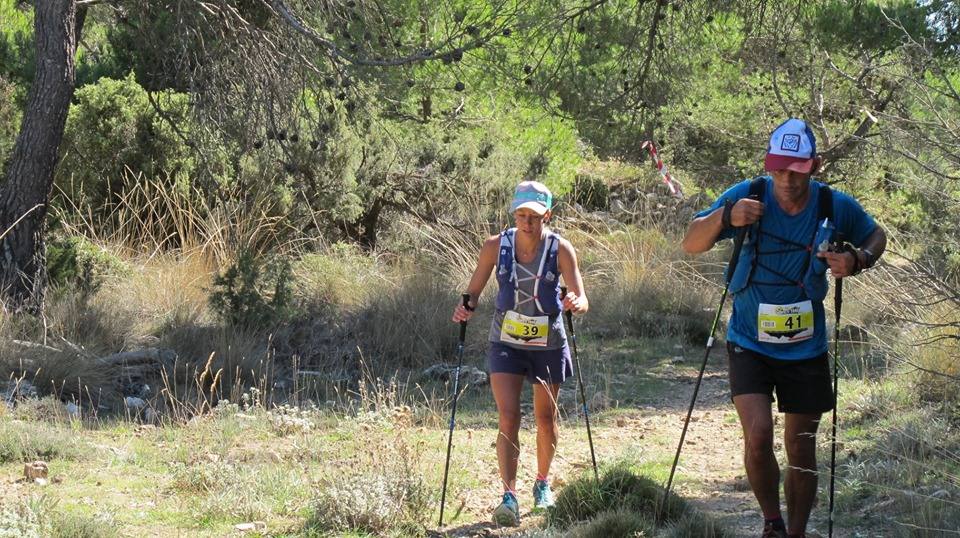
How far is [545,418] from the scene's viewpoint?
6.00 metres

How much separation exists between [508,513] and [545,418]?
0.50 meters

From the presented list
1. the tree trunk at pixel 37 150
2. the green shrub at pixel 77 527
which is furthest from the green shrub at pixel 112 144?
the green shrub at pixel 77 527

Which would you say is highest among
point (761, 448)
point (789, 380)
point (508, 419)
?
point (789, 380)

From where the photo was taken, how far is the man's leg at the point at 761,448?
4.93 meters

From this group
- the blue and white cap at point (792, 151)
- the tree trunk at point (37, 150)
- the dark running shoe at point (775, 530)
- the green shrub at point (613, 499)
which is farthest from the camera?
the tree trunk at point (37, 150)

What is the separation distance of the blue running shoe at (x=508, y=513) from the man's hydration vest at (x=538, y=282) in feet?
3.04

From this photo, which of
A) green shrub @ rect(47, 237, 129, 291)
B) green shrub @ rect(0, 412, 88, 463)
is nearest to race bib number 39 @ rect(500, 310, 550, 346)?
green shrub @ rect(0, 412, 88, 463)

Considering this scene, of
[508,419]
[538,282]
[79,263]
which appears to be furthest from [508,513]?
[79,263]

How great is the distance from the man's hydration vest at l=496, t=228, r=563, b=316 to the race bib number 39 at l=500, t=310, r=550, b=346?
5 cm

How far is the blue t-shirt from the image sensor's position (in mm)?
4922

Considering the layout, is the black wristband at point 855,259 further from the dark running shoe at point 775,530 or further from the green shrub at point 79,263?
the green shrub at point 79,263

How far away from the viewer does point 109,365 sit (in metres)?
9.35

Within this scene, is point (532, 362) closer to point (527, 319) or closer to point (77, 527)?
point (527, 319)

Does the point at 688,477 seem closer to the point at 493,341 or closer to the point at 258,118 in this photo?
the point at 493,341
